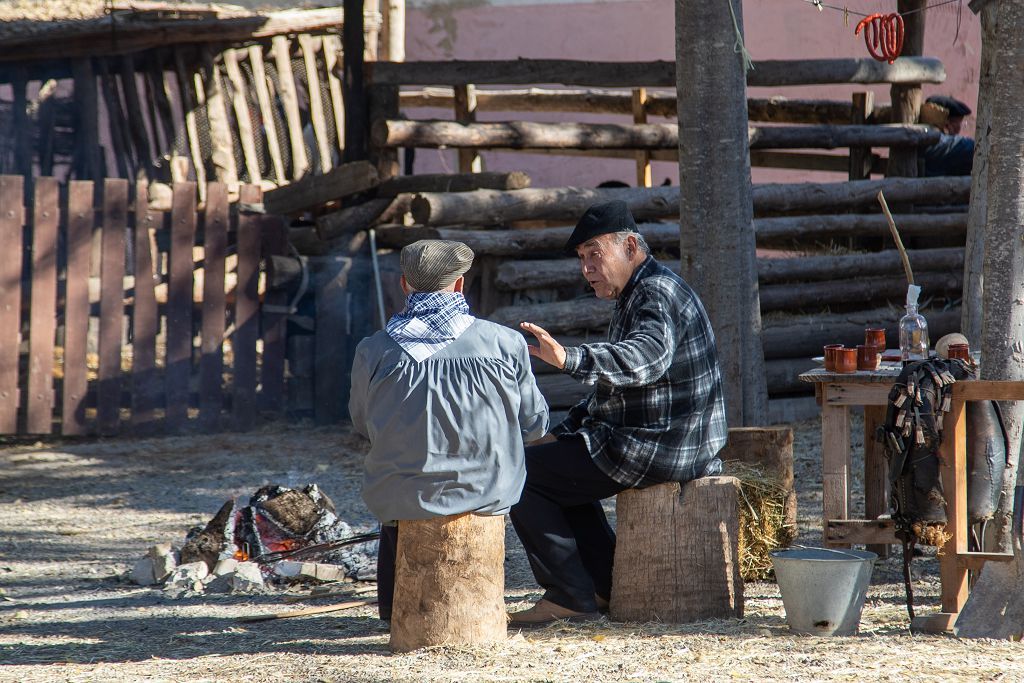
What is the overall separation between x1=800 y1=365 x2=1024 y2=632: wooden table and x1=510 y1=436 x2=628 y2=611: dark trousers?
1150 mm

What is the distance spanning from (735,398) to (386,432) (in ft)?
11.5

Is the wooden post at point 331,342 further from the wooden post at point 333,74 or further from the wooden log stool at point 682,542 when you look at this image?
the wooden log stool at point 682,542

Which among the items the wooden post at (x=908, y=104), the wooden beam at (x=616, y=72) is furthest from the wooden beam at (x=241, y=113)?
the wooden post at (x=908, y=104)

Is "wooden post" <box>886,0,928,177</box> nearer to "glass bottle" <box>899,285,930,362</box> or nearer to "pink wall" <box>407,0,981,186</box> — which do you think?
"pink wall" <box>407,0,981,186</box>

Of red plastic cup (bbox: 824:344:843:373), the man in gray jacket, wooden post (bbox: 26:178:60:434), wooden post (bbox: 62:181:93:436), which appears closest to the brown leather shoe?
the man in gray jacket

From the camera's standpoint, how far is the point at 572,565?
16.0 ft

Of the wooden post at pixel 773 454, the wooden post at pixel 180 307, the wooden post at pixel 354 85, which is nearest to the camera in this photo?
the wooden post at pixel 773 454

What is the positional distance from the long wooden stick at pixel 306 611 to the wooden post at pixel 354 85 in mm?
5064

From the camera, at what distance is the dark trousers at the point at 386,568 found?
475 centimetres

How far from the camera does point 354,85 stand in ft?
31.7

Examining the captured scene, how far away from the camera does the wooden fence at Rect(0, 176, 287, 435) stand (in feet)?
29.7

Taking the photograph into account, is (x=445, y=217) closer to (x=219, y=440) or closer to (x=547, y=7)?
(x=219, y=440)

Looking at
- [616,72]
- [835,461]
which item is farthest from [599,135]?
[835,461]

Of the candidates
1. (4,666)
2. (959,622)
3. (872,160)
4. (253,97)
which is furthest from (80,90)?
(959,622)
